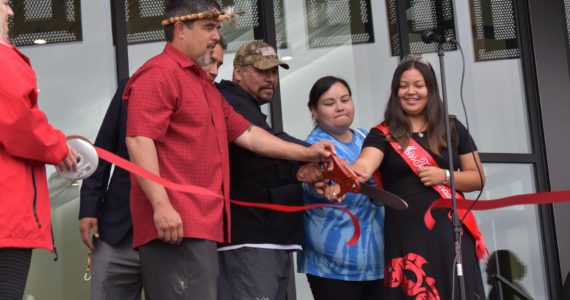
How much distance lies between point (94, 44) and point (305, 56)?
1.35 metres

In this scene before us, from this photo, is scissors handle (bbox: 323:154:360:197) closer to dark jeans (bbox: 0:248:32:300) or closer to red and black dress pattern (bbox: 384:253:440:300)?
red and black dress pattern (bbox: 384:253:440:300)

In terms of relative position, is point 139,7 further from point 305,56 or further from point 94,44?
point 305,56

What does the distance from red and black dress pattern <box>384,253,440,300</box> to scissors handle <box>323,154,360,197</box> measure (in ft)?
1.38

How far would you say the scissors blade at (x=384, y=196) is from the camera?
439 centimetres

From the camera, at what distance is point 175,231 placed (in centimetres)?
377

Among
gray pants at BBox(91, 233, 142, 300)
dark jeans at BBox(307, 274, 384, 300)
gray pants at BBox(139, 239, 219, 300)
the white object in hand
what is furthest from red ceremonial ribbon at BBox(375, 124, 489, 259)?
the white object in hand

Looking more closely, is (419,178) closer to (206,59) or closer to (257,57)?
(257,57)

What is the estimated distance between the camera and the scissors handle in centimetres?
435

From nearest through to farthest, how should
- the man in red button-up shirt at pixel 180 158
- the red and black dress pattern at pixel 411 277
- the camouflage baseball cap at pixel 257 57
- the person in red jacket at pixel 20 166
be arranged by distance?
1. the person in red jacket at pixel 20 166
2. the man in red button-up shirt at pixel 180 158
3. the red and black dress pattern at pixel 411 277
4. the camouflage baseball cap at pixel 257 57

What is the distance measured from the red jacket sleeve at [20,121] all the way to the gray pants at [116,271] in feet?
3.55

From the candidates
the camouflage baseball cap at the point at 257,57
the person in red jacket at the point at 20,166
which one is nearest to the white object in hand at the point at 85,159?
the person in red jacket at the point at 20,166

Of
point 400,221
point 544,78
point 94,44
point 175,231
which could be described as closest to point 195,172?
point 175,231

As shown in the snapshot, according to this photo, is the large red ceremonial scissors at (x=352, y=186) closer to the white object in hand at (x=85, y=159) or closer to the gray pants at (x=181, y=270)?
the gray pants at (x=181, y=270)

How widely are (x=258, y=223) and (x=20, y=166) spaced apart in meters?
1.34
